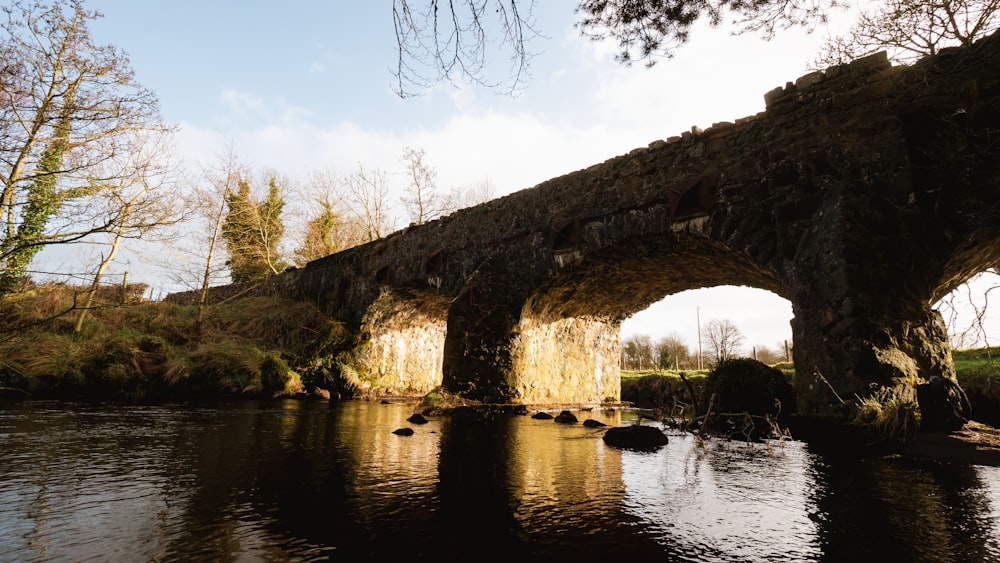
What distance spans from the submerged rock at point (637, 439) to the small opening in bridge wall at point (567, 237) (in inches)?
153

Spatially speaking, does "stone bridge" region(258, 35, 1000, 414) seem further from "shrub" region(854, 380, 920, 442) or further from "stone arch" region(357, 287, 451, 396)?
"stone arch" region(357, 287, 451, 396)

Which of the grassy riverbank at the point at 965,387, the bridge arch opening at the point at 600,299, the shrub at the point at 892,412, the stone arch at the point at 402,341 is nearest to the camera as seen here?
the shrub at the point at 892,412

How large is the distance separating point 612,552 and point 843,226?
5.00 m

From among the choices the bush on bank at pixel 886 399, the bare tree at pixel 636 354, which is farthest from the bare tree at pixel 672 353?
the bush on bank at pixel 886 399

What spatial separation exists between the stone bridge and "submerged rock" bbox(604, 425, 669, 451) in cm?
185

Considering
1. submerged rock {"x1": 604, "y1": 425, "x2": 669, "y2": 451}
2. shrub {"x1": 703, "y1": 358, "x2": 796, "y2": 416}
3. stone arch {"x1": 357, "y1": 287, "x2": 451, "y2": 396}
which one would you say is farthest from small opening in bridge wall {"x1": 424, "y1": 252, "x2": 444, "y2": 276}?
submerged rock {"x1": 604, "y1": 425, "x2": 669, "y2": 451}

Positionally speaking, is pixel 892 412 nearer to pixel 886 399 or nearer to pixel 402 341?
pixel 886 399

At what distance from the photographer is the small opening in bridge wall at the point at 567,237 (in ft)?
27.3

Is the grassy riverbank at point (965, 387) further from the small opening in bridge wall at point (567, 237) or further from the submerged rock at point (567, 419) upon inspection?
the small opening in bridge wall at point (567, 237)

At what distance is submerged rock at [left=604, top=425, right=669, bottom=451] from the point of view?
4785 millimetres

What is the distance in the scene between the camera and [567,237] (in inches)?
336

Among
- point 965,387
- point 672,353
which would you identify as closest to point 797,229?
point 965,387

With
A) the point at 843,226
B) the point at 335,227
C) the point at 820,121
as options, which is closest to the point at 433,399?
the point at 843,226

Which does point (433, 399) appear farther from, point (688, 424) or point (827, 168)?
point (827, 168)
